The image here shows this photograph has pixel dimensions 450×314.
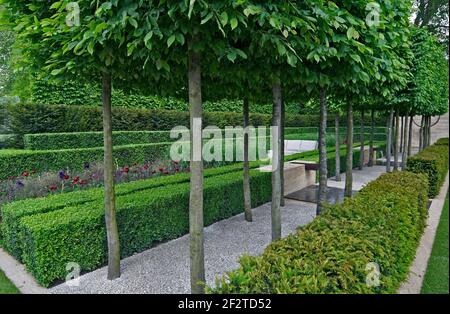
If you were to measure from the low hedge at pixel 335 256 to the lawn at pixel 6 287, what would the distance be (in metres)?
2.53

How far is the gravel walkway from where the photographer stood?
332 centimetres

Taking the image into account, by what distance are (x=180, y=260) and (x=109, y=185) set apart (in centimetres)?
141

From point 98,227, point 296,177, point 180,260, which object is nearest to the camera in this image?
point 98,227

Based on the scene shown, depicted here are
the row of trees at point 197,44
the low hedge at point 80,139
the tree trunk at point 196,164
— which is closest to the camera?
the row of trees at point 197,44

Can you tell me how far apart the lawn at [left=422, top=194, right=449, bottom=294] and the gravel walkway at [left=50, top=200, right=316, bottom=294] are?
79.6 inches

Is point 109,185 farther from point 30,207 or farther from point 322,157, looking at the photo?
point 322,157

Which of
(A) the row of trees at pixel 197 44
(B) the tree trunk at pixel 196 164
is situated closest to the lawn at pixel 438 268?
(A) the row of trees at pixel 197 44

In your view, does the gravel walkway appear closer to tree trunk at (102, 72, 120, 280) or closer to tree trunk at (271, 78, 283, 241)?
tree trunk at (102, 72, 120, 280)

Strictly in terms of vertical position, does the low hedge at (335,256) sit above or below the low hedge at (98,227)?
above

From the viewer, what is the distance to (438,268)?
3865 mm

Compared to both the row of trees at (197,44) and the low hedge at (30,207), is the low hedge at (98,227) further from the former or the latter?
the row of trees at (197,44)

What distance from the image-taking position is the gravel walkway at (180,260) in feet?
10.9

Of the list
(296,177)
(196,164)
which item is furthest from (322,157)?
(296,177)
